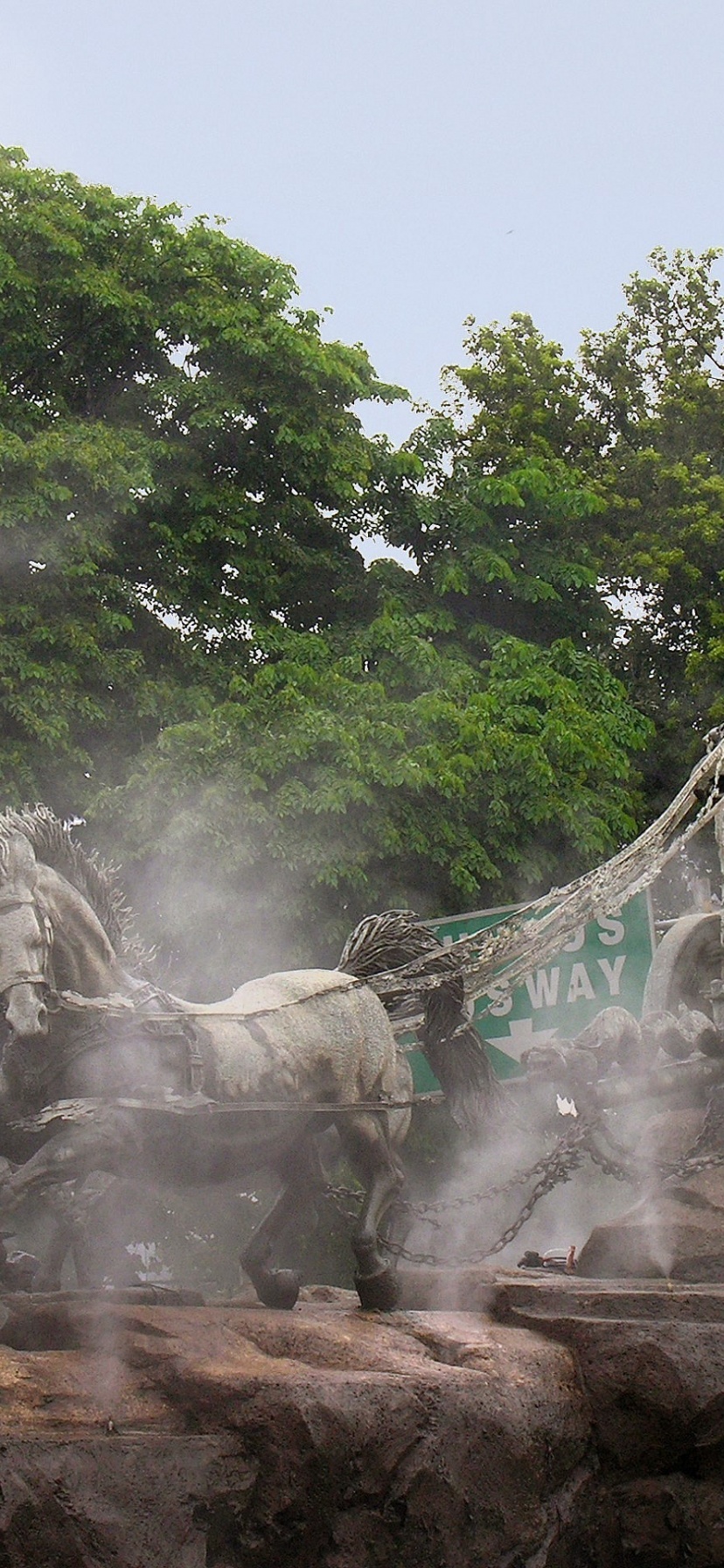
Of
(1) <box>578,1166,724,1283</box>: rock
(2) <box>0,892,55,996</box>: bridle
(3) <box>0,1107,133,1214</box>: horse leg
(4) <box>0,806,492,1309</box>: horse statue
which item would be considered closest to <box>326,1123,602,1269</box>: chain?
(4) <box>0,806,492,1309</box>: horse statue

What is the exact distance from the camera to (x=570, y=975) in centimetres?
1053

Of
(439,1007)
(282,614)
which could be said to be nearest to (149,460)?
(282,614)

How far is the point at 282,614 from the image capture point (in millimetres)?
13703

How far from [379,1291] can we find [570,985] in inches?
203

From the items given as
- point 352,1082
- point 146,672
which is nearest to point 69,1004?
point 352,1082

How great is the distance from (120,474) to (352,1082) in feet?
22.7

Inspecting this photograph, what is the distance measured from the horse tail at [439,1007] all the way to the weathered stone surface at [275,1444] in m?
1.96

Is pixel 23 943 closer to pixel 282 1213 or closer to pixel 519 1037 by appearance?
pixel 282 1213

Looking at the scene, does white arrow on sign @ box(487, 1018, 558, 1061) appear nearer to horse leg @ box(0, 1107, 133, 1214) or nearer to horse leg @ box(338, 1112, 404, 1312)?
horse leg @ box(338, 1112, 404, 1312)

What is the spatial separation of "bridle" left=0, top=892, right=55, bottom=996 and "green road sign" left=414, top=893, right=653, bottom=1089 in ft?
15.3

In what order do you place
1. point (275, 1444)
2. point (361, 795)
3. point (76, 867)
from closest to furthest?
point (275, 1444) < point (76, 867) < point (361, 795)

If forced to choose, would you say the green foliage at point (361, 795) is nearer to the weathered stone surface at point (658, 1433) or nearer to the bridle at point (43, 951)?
the bridle at point (43, 951)

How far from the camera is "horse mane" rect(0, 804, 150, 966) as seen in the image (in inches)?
215

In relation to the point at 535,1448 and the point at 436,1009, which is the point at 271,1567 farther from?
the point at 436,1009
